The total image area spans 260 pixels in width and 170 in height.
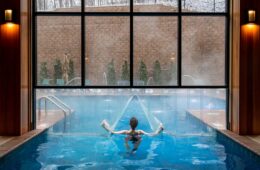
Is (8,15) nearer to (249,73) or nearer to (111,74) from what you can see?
(111,74)

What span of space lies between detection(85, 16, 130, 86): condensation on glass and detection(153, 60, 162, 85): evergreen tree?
54 cm

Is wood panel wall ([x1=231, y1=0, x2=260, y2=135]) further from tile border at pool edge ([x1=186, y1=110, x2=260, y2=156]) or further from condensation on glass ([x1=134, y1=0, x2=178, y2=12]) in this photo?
condensation on glass ([x1=134, y1=0, x2=178, y2=12])

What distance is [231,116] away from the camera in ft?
23.8

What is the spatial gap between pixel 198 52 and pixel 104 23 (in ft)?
6.42

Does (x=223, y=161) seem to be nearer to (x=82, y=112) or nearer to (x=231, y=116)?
(x=231, y=116)

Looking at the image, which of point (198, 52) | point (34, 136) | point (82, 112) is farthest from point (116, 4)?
point (82, 112)

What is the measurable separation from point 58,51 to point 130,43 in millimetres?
1440

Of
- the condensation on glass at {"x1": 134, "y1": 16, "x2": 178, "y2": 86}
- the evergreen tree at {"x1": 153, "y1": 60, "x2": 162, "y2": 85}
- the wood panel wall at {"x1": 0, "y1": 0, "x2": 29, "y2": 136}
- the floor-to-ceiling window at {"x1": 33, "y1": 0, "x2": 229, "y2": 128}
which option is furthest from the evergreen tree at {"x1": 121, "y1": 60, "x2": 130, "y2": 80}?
the wood panel wall at {"x1": 0, "y1": 0, "x2": 29, "y2": 136}

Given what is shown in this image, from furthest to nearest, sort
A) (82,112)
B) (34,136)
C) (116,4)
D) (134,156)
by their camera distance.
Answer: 1. (82,112)
2. (116,4)
3. (34,136)
4. (134,156)

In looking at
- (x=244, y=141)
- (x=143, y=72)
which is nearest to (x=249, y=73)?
(x=244, y=141)

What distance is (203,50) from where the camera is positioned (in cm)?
753

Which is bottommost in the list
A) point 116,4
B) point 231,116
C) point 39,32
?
point 231,116

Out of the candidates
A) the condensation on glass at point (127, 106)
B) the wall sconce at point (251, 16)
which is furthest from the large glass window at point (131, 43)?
the condensation on glass at point (127, 106)

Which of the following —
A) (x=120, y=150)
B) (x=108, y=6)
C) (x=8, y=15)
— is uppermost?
(x=108, y=6)
